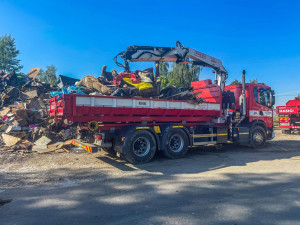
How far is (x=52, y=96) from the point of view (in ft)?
28.1

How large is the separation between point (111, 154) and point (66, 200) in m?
4.18

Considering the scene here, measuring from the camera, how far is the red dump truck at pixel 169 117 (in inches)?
263

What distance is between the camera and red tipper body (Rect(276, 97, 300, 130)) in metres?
16.8

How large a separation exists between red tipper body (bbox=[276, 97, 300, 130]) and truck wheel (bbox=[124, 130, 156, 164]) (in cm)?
1418

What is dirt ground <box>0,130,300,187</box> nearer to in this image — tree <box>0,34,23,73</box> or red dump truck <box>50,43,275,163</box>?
red dump truck <box>50,43,275,163</box>

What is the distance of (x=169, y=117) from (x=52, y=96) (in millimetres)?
4445

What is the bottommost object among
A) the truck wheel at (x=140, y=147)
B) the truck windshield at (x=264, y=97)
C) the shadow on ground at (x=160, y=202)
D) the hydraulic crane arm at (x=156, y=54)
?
the shadow on ground at (x=160, y=202)

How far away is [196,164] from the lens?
285 inches

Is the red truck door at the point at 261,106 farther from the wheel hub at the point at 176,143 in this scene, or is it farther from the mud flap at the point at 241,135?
the wheel hub at the point at 176,143

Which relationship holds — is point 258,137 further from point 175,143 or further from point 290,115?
point 290,115

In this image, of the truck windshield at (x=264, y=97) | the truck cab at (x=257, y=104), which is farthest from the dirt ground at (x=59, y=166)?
the truck windshield at (x=264, y=97)

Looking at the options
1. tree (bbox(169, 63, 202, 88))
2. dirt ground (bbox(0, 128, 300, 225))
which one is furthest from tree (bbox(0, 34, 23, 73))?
dirt ground (bbox(0, 128, 300, 225))

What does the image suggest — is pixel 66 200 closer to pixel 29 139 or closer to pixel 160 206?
pixel 160 206

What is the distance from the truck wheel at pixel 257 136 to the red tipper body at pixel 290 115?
8.22 metres
